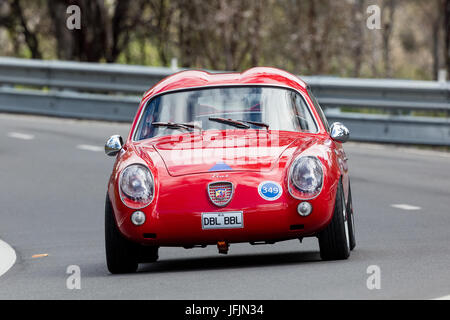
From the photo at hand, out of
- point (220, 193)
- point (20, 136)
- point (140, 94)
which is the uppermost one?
point (140, 94)

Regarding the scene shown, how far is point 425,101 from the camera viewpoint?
19109 millimetres

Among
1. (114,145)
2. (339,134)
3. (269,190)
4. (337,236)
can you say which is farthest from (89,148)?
(269,190)

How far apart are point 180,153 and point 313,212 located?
104 cm

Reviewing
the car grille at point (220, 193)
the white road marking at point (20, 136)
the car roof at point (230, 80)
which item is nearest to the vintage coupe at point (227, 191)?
the car grille at point (220, 193)

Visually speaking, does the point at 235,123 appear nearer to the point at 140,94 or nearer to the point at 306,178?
Answer: the point at 306,178

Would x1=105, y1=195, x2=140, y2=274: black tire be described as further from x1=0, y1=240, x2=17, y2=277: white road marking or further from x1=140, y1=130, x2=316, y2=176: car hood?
x1=0, y1=240, x2=17, y2=277: white road marking

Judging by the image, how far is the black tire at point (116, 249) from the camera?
858 cm

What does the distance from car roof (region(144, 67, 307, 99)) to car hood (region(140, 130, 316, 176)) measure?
65cm

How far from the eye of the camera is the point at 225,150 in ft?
27.9

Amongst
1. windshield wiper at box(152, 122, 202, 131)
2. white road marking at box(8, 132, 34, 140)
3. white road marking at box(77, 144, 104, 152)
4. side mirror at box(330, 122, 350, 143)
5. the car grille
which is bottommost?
the car grille

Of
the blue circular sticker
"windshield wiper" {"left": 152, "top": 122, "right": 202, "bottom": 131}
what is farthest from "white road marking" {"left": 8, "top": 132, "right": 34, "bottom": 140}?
the blue circular sticker

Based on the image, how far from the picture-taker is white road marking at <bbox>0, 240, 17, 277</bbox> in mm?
9344

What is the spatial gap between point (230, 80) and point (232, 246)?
1.54m
